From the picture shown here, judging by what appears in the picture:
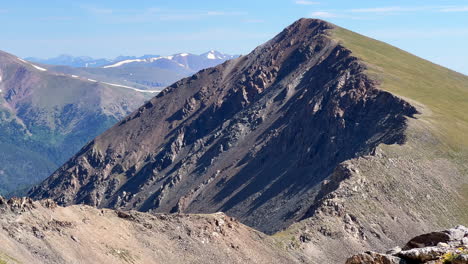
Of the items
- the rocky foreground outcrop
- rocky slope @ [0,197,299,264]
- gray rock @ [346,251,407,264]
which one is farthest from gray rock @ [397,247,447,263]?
rocky slope @ [0,197,299,264]

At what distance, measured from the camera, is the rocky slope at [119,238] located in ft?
252

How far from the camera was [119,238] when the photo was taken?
289ft

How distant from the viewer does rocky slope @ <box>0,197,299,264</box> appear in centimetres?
7676

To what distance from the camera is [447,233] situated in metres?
34.3

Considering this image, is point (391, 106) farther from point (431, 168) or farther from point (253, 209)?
point (253, 209)

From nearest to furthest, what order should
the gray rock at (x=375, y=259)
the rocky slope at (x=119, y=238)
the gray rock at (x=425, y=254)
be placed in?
the gray rock at (x=425, y=254) < the gray rock at (x=375, y=259) < the rocky slope at (x=119, y=238)

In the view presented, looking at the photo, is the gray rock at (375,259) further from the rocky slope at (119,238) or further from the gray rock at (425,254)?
the rocky slope at (119,238)

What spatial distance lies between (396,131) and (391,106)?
18.2m

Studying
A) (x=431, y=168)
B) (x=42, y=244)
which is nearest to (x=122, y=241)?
(x=42, y=244)

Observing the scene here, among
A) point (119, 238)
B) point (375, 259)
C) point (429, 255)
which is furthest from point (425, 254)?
point (119, 238)

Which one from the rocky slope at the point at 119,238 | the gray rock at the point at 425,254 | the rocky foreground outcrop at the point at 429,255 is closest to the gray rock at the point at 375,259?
the rocky foreground outcrop at the point at 429,255

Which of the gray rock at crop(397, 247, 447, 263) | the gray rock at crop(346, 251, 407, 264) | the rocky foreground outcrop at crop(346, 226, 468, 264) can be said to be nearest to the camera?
the rocky foreground outcrop at crop(346, 226, 468, 264)

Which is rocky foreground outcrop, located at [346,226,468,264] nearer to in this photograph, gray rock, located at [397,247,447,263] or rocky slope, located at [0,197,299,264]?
gray rock, located at [397,247,447,263]

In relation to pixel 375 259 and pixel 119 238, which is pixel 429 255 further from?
pixel 119 238
